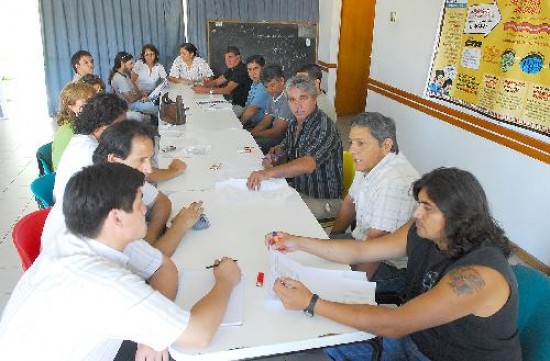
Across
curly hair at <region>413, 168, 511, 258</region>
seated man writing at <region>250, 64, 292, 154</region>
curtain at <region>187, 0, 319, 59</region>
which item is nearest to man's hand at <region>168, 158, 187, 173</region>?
seated man writing at <region>250, 64, 292, 154</region>

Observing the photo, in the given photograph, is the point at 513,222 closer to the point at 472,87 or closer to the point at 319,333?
the point at 472,87

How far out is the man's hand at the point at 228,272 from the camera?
4.78 ft

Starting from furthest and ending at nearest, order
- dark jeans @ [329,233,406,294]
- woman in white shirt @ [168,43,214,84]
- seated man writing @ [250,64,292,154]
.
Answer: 1. woman in white shirt @ [168,43,214,84]
2. seated man writing @ [250,64,292,154]
3. dark jeans @ [329,233,406,294]

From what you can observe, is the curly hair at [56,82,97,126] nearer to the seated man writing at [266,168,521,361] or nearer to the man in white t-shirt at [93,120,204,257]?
the man in white t-shirt at [93,120,204,257]

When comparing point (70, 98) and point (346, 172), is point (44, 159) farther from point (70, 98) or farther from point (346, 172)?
point (346, 172)

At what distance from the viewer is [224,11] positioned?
7145mm

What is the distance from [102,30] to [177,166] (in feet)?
17.0

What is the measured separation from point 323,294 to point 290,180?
164cm

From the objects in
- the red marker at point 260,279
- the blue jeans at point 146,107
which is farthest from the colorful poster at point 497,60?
the blue jeans at point 146,107

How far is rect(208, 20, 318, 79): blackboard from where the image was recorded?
7.15m

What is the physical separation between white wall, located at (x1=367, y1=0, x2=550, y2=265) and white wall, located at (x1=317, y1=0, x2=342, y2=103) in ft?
5.94

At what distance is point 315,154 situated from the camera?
8.63ft

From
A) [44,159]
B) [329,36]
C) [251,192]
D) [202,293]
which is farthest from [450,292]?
[329,36]

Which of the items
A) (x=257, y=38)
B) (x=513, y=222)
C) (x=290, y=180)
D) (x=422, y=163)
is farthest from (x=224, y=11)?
(x=513, y=222)
